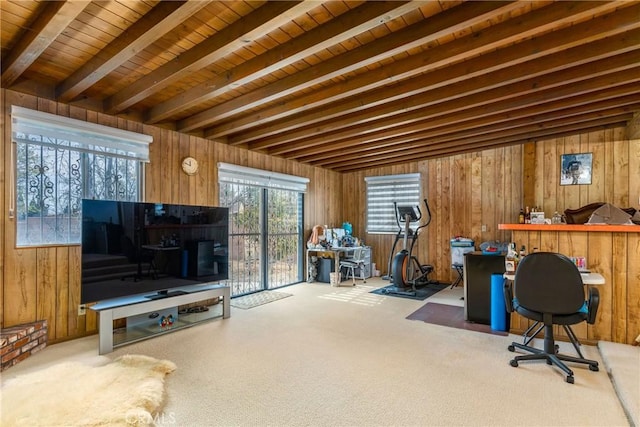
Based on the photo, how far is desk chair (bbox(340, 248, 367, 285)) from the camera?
6.54 m

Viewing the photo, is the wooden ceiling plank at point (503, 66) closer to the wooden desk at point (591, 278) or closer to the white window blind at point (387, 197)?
the wooden desk at point (591, 278)

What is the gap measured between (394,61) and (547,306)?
2.50 meters

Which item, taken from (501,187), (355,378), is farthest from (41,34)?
(501,187)

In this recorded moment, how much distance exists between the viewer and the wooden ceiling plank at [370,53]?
223 centimetres

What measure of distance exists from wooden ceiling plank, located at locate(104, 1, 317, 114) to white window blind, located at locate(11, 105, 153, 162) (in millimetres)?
568

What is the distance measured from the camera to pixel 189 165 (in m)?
4.62

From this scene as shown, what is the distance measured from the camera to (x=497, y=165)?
20.7ft

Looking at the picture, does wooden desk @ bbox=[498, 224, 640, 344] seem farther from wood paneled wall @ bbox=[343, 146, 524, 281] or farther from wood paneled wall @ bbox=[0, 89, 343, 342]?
wood paneled wall @ bbox=[0, 89, 343, 342]

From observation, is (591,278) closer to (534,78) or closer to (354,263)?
(534,78)

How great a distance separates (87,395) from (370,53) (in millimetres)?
3359

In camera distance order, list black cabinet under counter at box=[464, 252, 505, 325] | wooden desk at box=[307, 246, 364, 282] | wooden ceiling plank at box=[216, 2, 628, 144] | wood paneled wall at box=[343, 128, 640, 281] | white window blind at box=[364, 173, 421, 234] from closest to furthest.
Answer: wooden ceiling plank at box=[216, 2, 628, 144]
black cabinet under counter at box=[464, 252, 505, 325]
wood paneled wall at box=[343, 128, 640, 281]
wooden desk at box=[307, 246, 364, 282]
white window blind at box=[364, 173, 421, 234]

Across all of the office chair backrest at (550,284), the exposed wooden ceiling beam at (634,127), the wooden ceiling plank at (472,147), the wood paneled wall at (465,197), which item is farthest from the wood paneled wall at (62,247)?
the exposed wooden ceiling beam at (634,127)

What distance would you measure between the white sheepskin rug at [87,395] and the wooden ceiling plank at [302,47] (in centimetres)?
262

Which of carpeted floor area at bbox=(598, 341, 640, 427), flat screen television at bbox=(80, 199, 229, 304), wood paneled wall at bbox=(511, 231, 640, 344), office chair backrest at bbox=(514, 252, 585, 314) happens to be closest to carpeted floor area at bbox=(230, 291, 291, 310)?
flat screen television at bbox=(80, 199, 229, 304)
